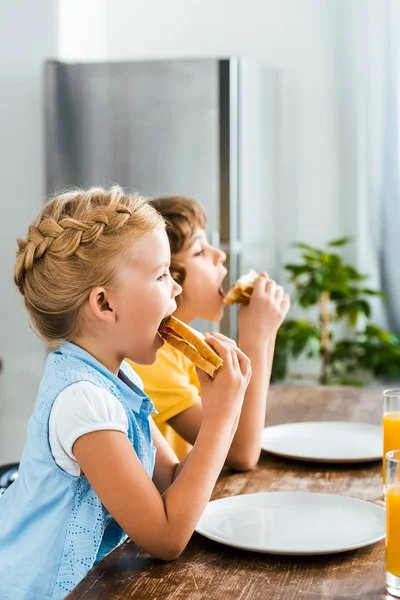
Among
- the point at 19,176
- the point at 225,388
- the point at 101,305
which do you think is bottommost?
the point at 225,388

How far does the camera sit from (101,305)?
110 cm

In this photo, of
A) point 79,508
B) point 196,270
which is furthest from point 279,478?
point 196,270

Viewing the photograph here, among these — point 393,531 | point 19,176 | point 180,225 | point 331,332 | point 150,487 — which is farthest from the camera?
point 331,332

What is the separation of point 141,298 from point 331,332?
8.29 ft

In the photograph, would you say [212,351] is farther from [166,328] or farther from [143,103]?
[143,103]

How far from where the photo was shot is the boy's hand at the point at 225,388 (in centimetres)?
105

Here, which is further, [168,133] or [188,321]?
[168,133]

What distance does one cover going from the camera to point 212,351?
43.2 inches

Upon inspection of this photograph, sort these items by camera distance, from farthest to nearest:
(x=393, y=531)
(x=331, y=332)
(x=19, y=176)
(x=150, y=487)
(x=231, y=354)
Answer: (x=331, y=332) → (x=19, y=176) → (x=231, y=354) → (x=150, y=487) → (x=393, y=531)

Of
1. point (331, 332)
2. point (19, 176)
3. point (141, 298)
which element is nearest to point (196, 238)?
point (141, 298)

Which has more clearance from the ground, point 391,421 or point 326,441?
point 391,421

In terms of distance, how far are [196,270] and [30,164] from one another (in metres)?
1.84

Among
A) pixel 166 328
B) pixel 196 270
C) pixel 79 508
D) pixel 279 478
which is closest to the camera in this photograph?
pixel 79 508

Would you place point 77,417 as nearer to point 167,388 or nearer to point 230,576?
point 230,576
